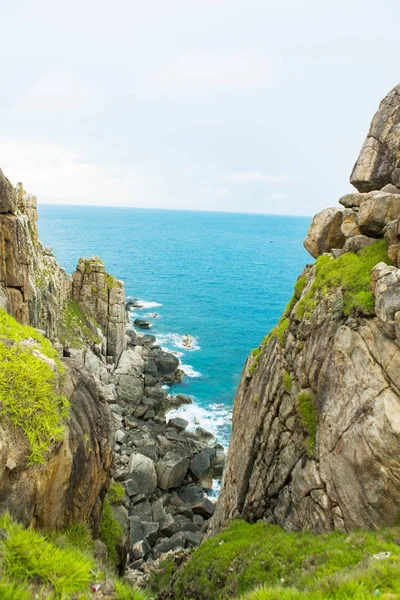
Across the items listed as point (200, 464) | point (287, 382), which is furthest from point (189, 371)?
point (287, 382)

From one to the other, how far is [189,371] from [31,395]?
56.4 meters

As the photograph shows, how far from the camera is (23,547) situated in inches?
→ 319

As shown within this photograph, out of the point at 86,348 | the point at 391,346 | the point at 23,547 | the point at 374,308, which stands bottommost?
the point at 86,348

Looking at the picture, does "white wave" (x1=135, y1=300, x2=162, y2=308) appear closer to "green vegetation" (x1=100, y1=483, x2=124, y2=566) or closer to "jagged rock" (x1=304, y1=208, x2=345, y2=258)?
"jagged rock" (x1=304, y1=208, x2=345, y2=258)

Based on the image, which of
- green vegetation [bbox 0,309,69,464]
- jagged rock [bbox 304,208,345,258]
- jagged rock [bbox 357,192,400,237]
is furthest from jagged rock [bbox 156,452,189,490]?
jagged rock [bbox 357,192,400,237]

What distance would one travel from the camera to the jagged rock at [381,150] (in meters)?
19.5

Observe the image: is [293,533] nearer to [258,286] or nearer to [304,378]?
[304,378]

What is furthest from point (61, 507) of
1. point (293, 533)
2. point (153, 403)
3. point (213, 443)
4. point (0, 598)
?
point (153, 403)

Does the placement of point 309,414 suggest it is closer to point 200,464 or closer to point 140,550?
point 140,550

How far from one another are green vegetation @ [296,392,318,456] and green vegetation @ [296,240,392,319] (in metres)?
4.47

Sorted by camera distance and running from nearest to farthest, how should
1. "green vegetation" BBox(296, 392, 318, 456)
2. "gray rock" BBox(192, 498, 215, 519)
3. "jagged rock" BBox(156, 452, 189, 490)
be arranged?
"green vegetation" BBox(296, 392, 318, 456) < "gray rock" BBox(192, 498, 215, 519) < "jagged rock" BBox(156, 452, 189, 490)

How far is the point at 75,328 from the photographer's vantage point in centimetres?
5109

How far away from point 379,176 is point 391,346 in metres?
11.2

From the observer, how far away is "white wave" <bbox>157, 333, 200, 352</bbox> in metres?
75.1
